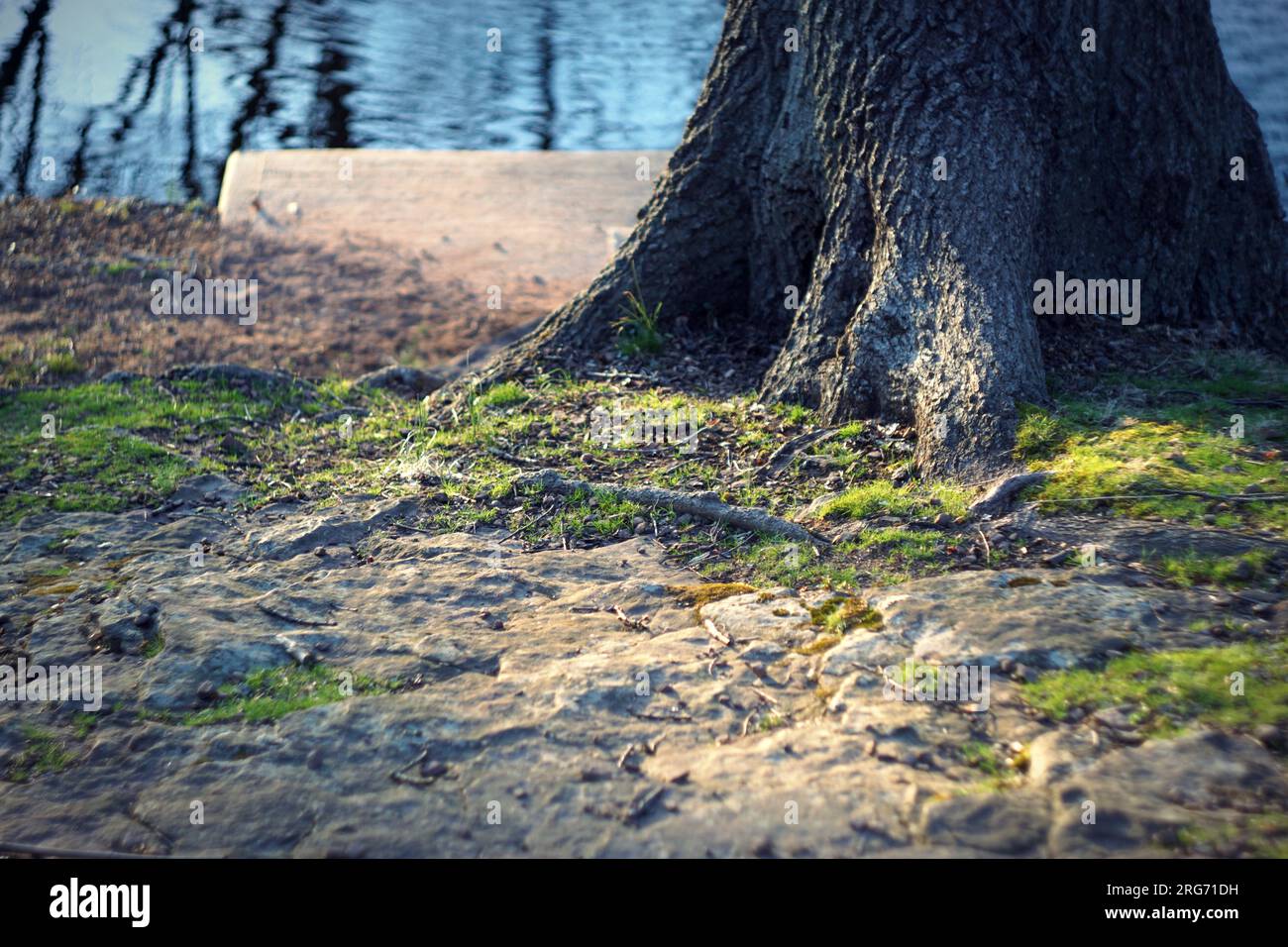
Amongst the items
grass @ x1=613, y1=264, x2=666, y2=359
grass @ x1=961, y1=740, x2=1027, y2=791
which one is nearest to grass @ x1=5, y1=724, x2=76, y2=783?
grass @ x1=961, y1=740, x2=1027, y2=791

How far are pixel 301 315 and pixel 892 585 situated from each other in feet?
18.3

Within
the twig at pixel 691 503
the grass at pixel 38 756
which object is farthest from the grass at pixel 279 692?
the twig at pixel 691 503

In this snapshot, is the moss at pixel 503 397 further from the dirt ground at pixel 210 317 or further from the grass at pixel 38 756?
the grass at pixel 38 756

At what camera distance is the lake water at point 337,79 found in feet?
35.5

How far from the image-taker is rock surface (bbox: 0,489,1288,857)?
2.46m

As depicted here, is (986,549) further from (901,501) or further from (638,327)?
(638,327)

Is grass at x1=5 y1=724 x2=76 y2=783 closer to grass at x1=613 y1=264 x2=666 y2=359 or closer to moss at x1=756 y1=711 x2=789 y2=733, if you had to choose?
moss at x1=756 y1=711 x2=789 y2=733

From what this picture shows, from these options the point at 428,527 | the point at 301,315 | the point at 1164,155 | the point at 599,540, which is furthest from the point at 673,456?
the point at 301,315

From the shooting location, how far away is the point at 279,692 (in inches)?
122

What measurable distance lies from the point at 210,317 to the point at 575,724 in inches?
229

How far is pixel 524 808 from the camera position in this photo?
257cm

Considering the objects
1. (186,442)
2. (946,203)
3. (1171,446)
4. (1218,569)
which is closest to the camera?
(1218,569)

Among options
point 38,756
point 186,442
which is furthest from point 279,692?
point 186,442

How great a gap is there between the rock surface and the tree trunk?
3.96ft
